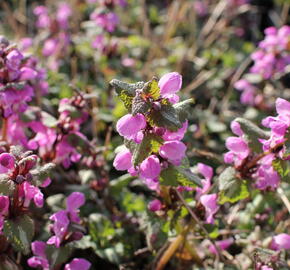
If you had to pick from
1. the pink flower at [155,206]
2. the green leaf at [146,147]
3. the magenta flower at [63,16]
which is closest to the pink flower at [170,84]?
the green leaf at [146,147]

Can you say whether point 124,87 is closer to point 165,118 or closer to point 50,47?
point 165,118

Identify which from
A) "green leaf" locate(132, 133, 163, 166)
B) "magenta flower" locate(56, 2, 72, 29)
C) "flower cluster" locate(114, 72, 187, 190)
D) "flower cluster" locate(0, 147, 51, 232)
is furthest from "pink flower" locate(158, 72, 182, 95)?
"magenta flower" locate(56, 2, 72, 29)

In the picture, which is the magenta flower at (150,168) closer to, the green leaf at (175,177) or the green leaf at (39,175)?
the green leaf at (175,177)

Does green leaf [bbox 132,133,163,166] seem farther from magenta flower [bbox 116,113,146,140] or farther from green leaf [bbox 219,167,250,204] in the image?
green leaf [bbox 219,167,250,204]

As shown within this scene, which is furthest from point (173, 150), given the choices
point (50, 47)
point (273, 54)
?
point (50, 47)

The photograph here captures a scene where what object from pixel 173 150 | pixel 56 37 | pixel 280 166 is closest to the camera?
pixel 173 150

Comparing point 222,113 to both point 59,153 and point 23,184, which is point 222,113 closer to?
point 59,153
